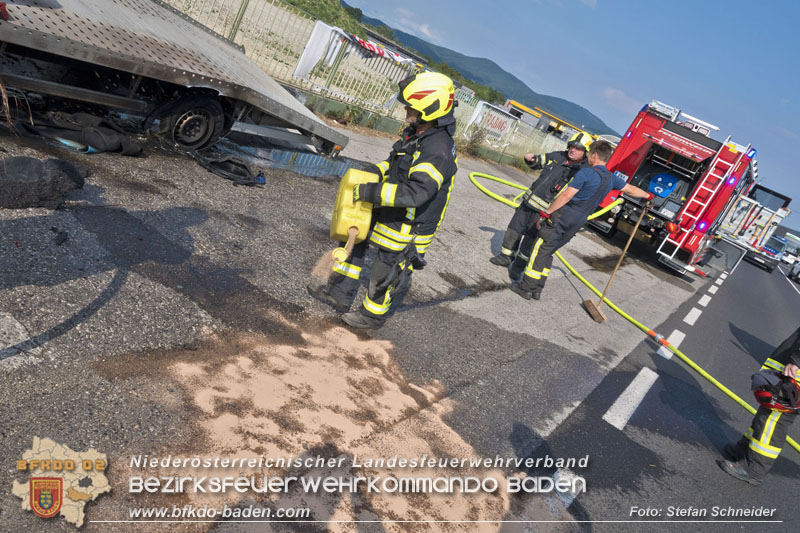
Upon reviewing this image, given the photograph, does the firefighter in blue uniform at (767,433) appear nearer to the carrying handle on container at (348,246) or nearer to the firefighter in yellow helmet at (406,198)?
the firefighter in yellow helmet at (406,198)

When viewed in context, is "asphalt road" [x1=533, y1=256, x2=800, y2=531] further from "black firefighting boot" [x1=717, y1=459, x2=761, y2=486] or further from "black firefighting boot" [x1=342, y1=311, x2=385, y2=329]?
"black firefighting boot" [x1=342, y1=311, x2=385, y2=329]

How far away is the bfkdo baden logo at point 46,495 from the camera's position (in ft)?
6.67

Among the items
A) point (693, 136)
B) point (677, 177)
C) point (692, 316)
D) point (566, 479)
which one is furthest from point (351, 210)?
point (677, 177)

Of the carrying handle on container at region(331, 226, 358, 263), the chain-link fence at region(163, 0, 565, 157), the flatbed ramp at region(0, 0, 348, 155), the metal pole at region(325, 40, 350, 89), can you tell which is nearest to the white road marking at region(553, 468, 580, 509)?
the carrying handle on container at region(331, 226, 358, 263)

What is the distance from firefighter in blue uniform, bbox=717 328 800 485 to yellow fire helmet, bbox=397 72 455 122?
3528 millimetres

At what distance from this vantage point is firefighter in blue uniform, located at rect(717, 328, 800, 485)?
4367 mm

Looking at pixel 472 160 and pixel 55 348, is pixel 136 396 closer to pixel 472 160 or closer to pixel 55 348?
pixel 55 348

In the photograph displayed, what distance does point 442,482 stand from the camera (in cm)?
307

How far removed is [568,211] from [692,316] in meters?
4.81

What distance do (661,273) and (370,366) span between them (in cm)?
1133

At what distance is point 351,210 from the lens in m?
4.07

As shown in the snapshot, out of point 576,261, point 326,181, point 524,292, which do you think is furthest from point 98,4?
point 576,261

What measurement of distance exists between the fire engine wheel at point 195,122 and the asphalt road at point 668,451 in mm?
5050

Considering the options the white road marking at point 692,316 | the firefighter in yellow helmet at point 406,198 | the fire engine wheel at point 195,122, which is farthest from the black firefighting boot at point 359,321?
the white road marking at point 692,316
